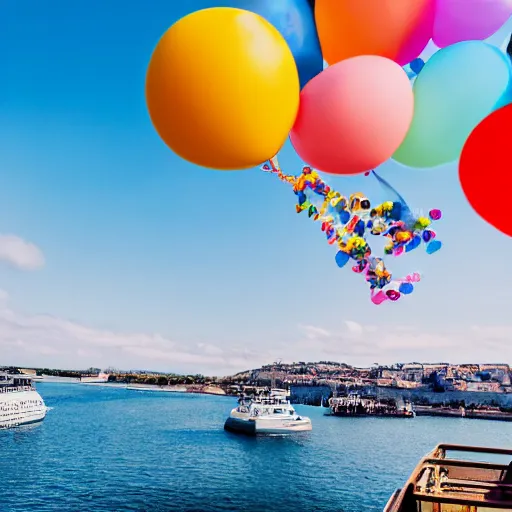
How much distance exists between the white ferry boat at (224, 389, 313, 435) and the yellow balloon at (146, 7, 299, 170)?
1080 inches

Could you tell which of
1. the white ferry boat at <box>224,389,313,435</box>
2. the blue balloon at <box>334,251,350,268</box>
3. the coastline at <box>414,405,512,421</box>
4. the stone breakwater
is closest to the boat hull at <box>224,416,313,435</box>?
the white ferry boat at <box>224,389,313,435</box>

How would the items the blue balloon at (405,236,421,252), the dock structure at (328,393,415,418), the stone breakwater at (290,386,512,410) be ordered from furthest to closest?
the stone breakwater at (290,386,512,410)
the dock structure at (328,393,415,418)
the blue balloon at (405,236,421,252)

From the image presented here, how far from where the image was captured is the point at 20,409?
101 feet

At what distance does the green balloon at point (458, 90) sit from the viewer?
2.59 m

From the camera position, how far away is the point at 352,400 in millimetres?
48438

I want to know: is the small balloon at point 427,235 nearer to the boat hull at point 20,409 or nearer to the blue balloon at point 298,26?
the blue balloon at point 298,26

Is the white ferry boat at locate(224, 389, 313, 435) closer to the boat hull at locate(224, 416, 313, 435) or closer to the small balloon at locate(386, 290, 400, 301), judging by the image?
the boat hull at locate(224, 416, 313, 435)

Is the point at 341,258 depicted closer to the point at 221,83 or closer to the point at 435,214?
the point at 435,214

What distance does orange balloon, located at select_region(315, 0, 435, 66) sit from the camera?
2459 mm

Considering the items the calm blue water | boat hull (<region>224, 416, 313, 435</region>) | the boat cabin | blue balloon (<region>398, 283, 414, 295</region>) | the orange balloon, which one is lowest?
the calm blue water

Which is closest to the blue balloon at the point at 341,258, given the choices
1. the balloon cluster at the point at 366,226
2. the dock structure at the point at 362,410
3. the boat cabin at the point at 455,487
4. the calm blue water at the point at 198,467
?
the balloon cluster at the point at 366,226

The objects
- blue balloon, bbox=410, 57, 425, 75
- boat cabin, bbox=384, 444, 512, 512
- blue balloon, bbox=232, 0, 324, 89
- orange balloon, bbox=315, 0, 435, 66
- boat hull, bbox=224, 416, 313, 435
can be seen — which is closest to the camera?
orange balloon, bbox=315, 0, 435, 66

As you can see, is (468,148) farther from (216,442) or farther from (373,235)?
(216,442)

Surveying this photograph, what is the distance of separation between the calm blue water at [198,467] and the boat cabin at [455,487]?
29.3 ft
